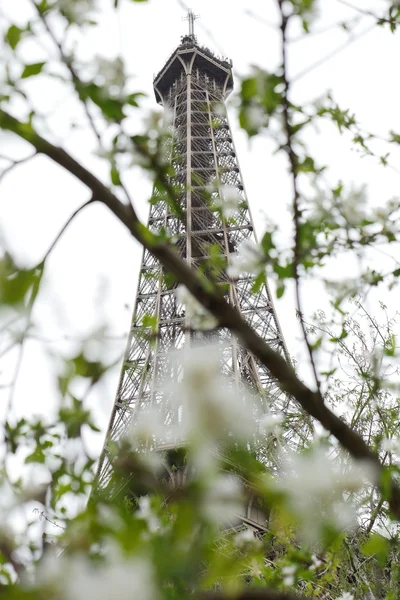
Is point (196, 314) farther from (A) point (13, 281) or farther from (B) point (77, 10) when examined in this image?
(B) point (77, 10)

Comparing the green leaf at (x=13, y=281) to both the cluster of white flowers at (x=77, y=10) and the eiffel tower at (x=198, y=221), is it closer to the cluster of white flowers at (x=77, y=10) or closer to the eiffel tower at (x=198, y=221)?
the cluster of white flowers at (x=77, y=10)

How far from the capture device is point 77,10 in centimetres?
119

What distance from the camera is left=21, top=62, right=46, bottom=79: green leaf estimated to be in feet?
3.17

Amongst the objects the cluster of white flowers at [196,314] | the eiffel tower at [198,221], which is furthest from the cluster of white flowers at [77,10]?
the eiffel tower at [198,221]

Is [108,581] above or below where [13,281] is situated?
below

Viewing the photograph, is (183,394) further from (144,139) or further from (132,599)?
(144,139)

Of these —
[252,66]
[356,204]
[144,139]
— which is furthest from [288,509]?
[356,204]

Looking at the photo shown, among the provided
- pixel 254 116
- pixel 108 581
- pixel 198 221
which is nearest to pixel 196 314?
pixel 254 116

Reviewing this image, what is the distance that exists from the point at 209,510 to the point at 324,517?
27cm

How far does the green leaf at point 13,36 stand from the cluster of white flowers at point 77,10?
17cm

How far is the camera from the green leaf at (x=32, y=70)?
3.17ft

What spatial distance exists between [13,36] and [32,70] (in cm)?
13

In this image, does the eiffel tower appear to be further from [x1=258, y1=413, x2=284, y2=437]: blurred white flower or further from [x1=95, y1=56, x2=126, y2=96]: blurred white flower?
[x1=95, y1=56, x2=126, y2=96]: blurred white flower

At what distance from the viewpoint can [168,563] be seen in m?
0.53
